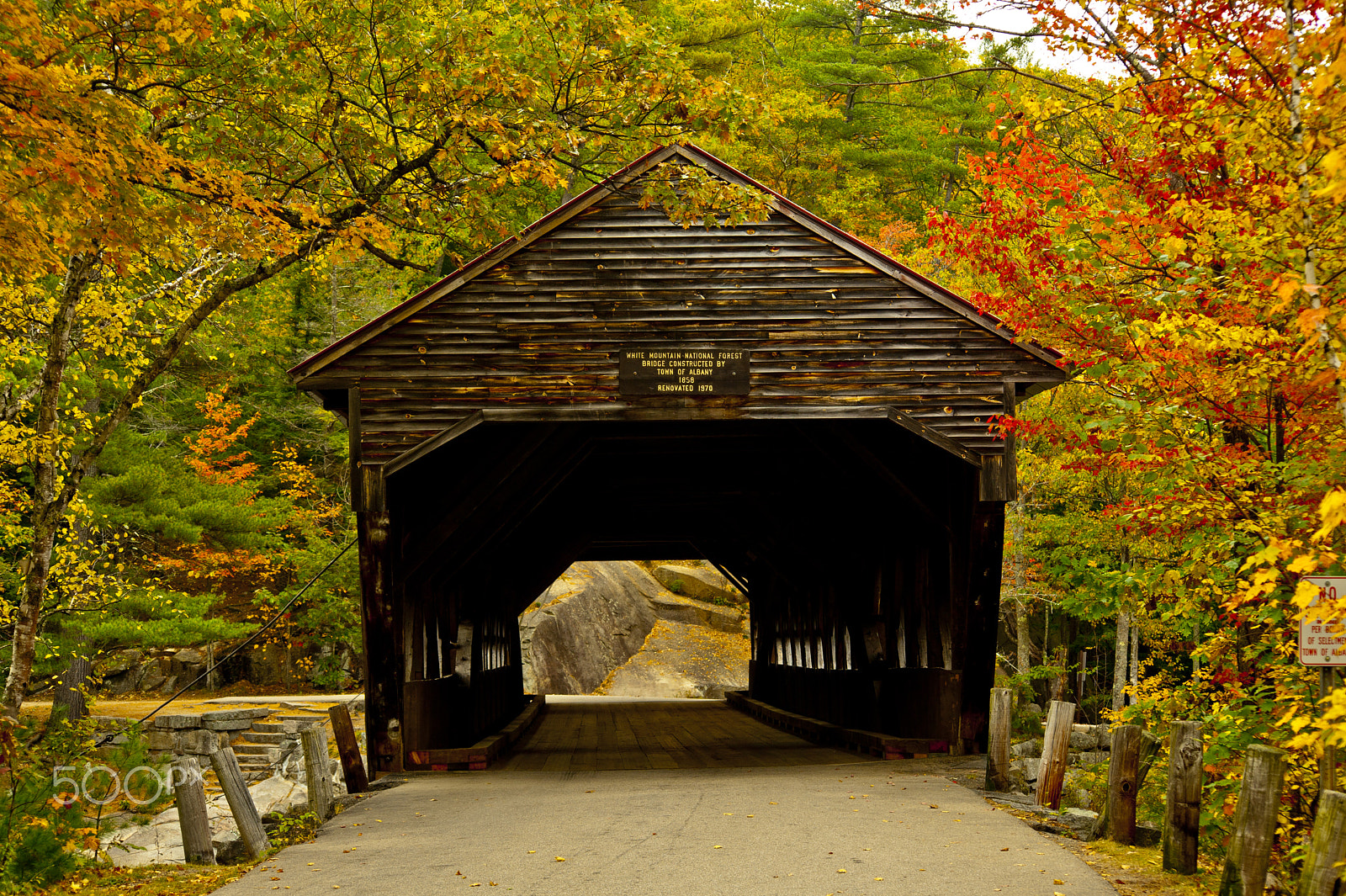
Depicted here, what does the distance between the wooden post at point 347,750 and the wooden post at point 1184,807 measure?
5963 millimetres

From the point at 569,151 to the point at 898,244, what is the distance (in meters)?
21.5

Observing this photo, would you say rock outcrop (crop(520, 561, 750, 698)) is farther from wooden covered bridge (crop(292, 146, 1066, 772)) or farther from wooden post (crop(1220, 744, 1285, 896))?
wooden post (crop(1220, 744, 1285, 896))

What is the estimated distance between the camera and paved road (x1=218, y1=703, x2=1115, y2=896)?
5.55m

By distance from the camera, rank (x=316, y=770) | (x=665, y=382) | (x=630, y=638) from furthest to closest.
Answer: (x=630, y=638), (x=665, y=382), (x=316, y=770)

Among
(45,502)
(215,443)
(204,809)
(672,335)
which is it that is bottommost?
(204,809)

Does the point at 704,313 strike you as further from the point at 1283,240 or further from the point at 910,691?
the point at 1283,240

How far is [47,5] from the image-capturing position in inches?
303

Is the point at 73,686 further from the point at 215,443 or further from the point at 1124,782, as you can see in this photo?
the point at 1124,782

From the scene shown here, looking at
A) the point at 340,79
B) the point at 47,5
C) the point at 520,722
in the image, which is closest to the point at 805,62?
the point at 520,722

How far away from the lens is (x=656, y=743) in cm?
1500

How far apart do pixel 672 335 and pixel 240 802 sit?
568cm

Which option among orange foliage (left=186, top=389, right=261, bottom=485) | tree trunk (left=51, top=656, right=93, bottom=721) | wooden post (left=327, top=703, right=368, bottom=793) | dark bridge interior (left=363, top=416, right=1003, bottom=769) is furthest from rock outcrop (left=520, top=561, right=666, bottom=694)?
wooden post (left=327, top=703, right=368, bottom=793)

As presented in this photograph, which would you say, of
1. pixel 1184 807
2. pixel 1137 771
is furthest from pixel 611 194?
pixel 1184 807

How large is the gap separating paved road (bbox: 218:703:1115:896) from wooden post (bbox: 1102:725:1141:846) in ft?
Answer: 1.40
